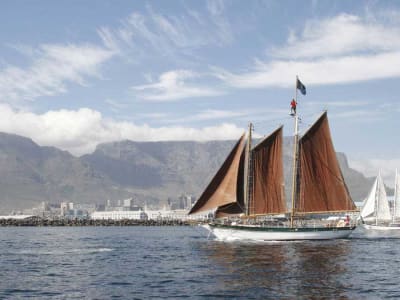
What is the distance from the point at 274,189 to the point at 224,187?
9229mm

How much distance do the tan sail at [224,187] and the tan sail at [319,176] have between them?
11.7 meters

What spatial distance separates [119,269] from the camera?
56000 mm

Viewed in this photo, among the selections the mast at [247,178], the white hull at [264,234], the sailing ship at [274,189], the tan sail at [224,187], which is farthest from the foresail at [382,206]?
the tan sail at [224,187]

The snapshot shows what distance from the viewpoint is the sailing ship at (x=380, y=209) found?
533 ft

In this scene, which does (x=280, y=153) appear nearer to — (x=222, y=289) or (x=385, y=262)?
(x=385, y=262)

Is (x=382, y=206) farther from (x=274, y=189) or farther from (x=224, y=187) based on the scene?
(x=224, y=187)

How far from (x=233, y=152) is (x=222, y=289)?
44378mm

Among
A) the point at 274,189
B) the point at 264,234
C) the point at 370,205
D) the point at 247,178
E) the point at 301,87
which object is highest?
the point at 301,87

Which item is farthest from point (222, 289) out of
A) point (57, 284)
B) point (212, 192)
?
point (212, 192)

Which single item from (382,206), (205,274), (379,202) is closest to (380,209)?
(382,206)

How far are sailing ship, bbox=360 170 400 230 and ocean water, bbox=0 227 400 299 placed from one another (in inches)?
3535

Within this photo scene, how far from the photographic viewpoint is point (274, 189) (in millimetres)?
91000

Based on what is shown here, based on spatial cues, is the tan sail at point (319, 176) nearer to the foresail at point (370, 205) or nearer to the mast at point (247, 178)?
the mast at point (247, 178)

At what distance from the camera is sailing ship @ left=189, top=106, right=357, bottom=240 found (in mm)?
86562
